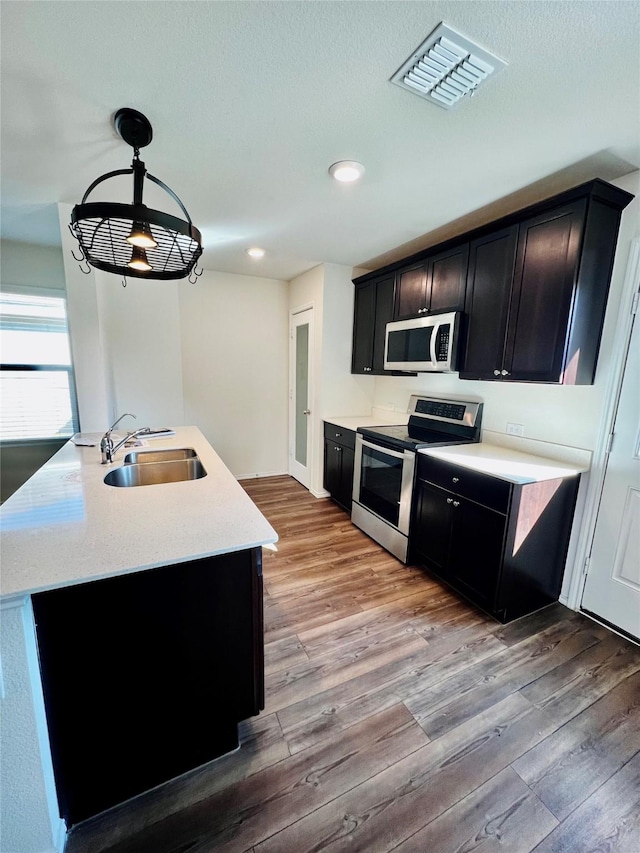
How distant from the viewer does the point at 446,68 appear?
1.24m

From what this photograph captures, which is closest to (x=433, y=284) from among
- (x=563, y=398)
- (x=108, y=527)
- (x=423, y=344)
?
(x=423, y=344)

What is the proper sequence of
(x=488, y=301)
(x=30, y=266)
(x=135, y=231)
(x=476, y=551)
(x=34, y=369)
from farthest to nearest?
(x=34, y=369)
(x=30, y=266)
(x=488, y=301)
(x=476, y=551)
(x=135, y=231)

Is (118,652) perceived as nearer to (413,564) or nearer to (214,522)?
(214,522)

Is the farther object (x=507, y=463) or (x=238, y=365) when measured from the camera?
(x=238, y=365)

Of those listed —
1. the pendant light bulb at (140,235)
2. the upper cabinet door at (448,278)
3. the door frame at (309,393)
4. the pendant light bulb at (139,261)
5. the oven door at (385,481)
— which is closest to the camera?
the pendant light bulb at (140,235)

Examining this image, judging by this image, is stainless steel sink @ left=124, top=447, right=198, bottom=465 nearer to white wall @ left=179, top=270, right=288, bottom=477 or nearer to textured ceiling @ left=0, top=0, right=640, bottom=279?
textured ceiling @ left=0, top=0, right=640, bottom=279

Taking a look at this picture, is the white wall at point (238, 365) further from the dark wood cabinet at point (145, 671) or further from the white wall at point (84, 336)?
the dark wood cabinet at point (145, 671)

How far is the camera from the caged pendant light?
1.12 meters

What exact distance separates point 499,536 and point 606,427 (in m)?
0.91

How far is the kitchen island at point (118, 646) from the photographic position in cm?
95

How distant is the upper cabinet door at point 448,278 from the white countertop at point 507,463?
103cm

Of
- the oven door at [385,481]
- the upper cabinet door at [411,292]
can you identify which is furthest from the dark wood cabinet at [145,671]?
the upper cabinet door at [411,292]

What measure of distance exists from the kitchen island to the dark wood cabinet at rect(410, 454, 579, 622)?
1.42m

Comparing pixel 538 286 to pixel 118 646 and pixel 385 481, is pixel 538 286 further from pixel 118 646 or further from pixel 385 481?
pixel 118 646
